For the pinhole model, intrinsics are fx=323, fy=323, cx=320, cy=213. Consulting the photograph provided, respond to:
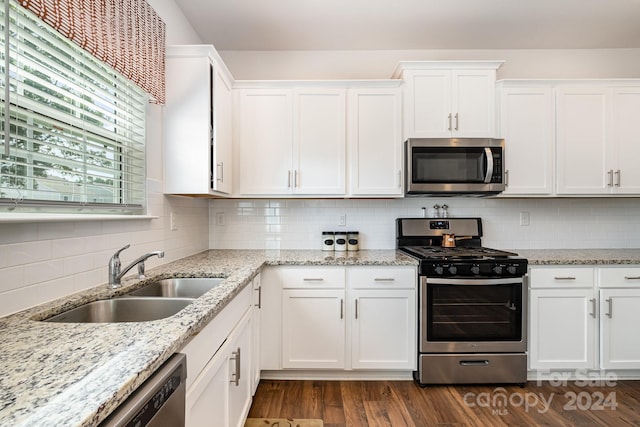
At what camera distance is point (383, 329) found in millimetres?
2287

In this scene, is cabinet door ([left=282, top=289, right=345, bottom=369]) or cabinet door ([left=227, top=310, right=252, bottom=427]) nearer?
cabinet door ([left=227, top=310, right=252, bottom=427])

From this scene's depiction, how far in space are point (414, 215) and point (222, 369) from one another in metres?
2.08

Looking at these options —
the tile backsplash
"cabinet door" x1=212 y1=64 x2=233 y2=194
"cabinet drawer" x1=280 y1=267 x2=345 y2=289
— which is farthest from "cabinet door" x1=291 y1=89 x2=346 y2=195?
"cabinet drawer" x1=280 y1=267 x2=345 y2=289

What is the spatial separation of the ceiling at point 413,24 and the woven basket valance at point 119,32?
0.70 m

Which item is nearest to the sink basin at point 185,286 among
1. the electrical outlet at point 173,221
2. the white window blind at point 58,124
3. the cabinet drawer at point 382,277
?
the white window blind at point 58,124

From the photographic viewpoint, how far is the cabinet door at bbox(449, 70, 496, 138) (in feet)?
8.25

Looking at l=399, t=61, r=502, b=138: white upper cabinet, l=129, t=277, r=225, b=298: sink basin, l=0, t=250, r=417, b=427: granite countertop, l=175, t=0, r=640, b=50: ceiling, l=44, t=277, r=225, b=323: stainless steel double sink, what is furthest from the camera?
l=399, t=61, r=502, b=138: white upper cabinet

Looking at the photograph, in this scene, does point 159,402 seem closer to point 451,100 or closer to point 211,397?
point 211,397

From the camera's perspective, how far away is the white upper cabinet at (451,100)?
2.51 meters

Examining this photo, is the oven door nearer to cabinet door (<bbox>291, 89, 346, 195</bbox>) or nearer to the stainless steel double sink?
cabinet door (<bbox>291, 89, 346, 195</bbox>)

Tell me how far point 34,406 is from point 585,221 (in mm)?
3720

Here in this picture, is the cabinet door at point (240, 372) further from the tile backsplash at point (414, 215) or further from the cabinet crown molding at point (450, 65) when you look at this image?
the cabinet crown molding at point (450, 65)

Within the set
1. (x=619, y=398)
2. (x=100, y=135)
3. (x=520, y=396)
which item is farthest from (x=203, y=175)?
(x=619, y=398)

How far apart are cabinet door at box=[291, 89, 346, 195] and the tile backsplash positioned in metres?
0.36
